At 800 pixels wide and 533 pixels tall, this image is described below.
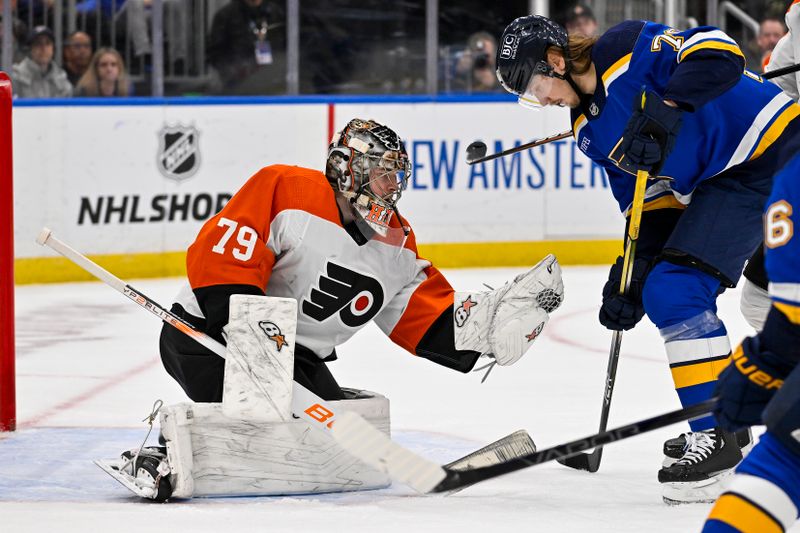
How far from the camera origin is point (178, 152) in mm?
6246

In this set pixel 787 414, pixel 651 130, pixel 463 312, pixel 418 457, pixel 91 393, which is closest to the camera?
pixel 787 414

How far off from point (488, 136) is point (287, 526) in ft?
14.5

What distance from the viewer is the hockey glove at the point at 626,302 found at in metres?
2.81

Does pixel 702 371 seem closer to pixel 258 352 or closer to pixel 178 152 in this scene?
pixel 258 352

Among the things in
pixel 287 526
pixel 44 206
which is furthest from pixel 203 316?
pixel 44 206

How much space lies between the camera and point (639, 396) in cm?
386

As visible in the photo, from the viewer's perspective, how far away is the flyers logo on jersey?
2.80 m

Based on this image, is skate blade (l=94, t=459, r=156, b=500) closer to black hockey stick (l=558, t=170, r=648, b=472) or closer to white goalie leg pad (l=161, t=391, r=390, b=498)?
white goalie leg pad (l=161, t=391, r=390, b=498)

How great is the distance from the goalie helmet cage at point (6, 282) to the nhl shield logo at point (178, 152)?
2.89 meters

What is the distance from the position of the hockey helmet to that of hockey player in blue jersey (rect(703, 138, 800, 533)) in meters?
0.98

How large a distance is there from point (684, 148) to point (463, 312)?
22.5 inches

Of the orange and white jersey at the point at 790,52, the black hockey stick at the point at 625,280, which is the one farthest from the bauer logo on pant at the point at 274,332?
the orange and white jersey at the point at 790,52

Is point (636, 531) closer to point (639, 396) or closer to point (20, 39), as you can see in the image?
point (639, 396)

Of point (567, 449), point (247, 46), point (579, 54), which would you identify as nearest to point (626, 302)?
point (579, 54)
